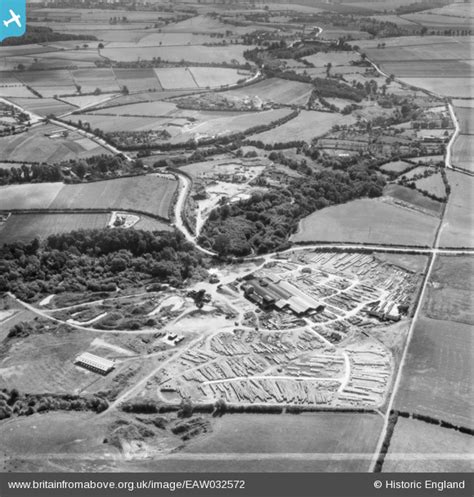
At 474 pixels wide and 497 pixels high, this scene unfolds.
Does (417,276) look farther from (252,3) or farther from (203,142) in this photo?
(252,3)

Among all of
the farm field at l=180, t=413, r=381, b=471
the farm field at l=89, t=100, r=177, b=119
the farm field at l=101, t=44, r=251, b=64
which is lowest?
the farm field at l=180, t=413, r=381, b=471

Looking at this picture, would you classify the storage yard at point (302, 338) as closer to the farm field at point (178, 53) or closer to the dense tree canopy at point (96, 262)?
the dense tree canopy at point (96, 262)

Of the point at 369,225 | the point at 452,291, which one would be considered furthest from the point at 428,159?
the point at 452,291

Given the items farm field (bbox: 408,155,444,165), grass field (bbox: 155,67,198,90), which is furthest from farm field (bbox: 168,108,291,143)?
farm field (bbox: 408,155,444,165)

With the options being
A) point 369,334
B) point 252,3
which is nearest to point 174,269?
point 369,334

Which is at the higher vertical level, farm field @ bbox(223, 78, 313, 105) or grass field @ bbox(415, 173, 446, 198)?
farm field @ bbox(223, 78, 313, 105)

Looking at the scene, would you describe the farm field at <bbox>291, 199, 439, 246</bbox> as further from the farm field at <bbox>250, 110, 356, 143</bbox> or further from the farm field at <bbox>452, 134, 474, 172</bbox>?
the farm field at <bbox>250, 110, 356, 143</bbox>

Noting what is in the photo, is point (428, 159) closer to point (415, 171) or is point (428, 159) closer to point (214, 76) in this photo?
point (415, 171)
